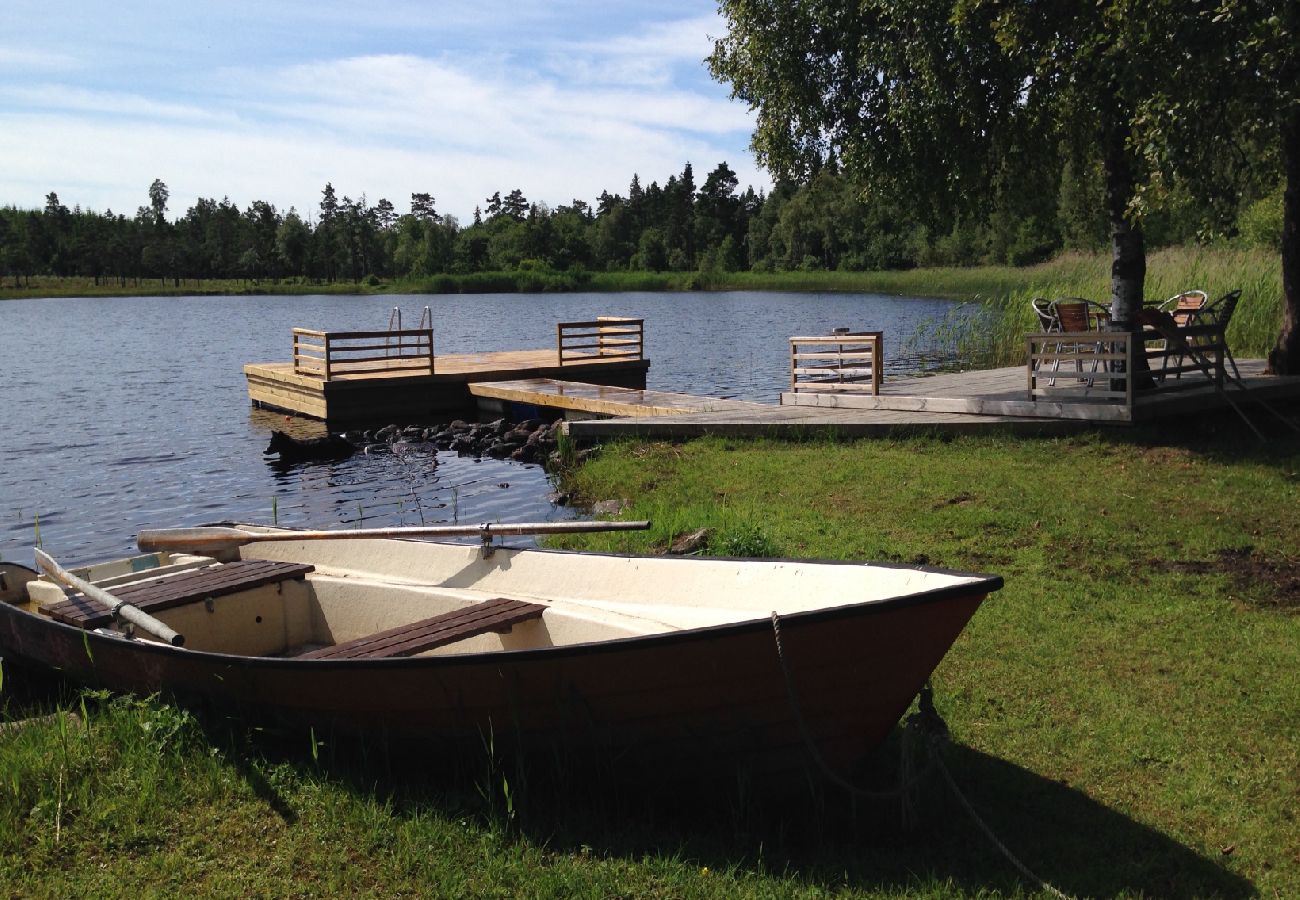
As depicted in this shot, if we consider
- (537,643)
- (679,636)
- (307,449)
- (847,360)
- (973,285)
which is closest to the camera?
(679,636)

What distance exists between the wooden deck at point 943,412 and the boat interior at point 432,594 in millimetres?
7239

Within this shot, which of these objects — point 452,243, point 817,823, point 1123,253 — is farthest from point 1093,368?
point 452,243

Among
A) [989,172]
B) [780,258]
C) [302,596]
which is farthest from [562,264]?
[302,596]

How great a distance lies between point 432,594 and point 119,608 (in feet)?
5.35

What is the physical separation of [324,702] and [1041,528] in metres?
6.09

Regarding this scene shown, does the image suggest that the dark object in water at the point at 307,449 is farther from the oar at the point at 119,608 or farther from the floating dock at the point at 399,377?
the oar at the point at 119,608

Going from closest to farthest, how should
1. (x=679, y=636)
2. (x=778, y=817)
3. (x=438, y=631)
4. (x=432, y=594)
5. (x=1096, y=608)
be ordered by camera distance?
(x=679, y=636)
(x=778, y=817)
(x=438, y=631)
(x=432, y=594)
(x=1096, y=608)

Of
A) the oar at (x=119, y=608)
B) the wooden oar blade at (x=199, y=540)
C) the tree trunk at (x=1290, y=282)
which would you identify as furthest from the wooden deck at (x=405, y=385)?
the oar at (x=119, y=608)

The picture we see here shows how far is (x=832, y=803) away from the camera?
16.0 feet

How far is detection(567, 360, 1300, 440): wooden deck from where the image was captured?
40.3 ft

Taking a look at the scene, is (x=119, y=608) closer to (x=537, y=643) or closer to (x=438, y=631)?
(x=438, y=631)

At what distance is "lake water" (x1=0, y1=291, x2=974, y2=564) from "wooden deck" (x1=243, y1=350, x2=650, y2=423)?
2.68 feet

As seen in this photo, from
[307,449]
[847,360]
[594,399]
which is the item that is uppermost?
[847,360]

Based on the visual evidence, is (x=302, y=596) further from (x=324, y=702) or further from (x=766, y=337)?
(x=766, y=337)
